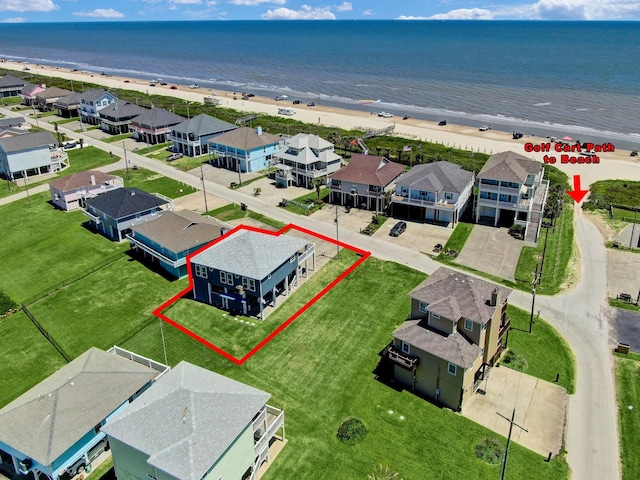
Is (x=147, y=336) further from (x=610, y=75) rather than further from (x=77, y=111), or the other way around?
(x=610, y=75)

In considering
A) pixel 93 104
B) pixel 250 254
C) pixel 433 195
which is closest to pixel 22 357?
pixel 250 254

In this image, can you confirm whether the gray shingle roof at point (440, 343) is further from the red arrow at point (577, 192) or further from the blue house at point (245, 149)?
the blue house at point (245, 149)

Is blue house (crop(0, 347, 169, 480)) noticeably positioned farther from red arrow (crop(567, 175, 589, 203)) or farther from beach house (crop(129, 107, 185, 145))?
beach house (crop(129, 107, 185, 145))

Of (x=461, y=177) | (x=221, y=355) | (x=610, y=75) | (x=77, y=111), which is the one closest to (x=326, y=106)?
(x=77, y=111)

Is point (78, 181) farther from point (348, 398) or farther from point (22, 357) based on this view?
point (348, 398)

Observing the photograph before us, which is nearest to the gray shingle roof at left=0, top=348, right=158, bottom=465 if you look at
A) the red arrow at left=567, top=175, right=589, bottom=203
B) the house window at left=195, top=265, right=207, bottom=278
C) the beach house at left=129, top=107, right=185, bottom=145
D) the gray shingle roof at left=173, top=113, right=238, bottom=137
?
the house window at left=195, top=265, right=207, bottom=278
